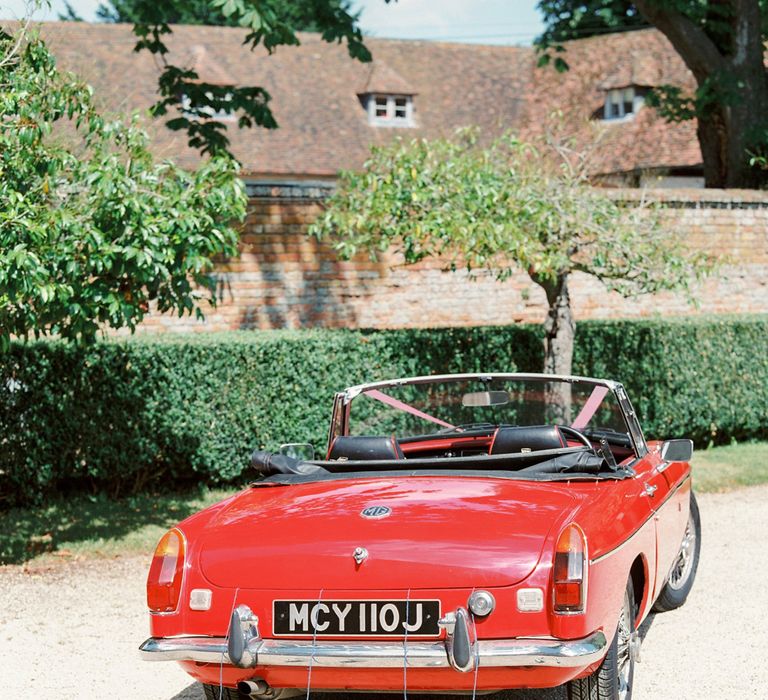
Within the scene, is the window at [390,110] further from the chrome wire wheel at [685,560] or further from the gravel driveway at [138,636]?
the chrome wire wheel at [685,560]

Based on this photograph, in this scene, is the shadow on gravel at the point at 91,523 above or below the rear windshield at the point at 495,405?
below

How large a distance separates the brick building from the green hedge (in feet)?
6.84

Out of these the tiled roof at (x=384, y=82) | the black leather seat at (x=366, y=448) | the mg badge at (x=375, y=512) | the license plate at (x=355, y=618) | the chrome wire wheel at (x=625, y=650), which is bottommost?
the chrome wire wheel at (x=625, y=650)

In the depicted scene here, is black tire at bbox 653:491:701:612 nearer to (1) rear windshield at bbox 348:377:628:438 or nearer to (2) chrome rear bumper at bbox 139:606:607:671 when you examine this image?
(1) rear windshield at bbox 348:377:628:438

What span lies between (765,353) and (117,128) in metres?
8.83

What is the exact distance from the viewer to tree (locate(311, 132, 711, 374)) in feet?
31.7

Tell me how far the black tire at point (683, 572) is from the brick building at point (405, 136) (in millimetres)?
6953

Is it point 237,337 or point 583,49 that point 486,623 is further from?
point 583,49

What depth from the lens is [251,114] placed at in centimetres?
1415

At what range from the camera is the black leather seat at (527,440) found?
17.1 ft

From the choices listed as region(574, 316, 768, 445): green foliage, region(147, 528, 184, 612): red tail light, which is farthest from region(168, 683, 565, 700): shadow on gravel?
region(574, 316, 768, 445): green foliage

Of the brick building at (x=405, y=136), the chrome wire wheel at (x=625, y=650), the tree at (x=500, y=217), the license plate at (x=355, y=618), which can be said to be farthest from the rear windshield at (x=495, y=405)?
the brick building at (x=405, y=136)

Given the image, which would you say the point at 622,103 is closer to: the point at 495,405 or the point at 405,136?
the point at 405,136

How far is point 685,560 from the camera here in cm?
698
